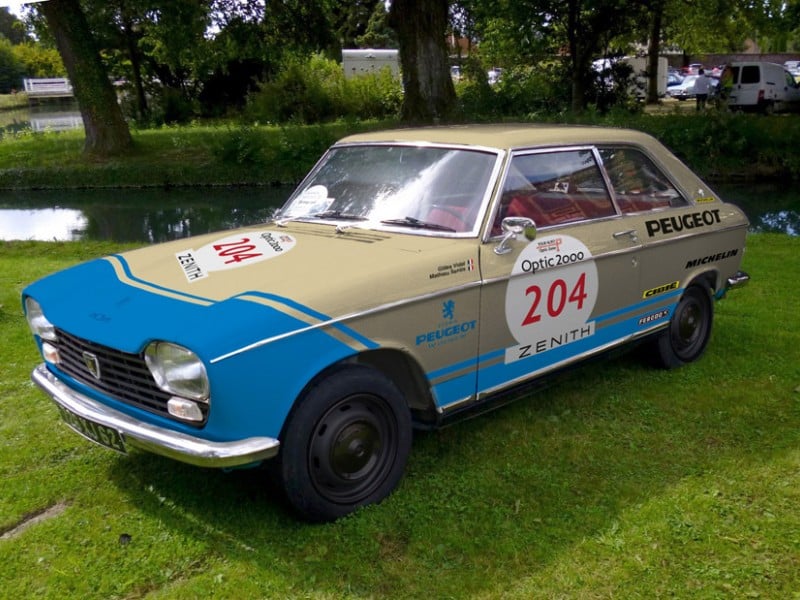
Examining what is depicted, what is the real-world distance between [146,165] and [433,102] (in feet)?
26.6

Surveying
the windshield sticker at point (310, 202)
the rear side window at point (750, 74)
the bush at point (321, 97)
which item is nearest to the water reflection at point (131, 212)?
the windshield sticker at point (310, 202)

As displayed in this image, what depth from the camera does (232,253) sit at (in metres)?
3.62

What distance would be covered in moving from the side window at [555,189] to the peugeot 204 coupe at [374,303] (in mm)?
13

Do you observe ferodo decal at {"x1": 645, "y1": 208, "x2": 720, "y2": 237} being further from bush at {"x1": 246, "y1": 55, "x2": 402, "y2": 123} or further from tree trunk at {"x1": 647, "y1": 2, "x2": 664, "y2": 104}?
tree trunk at {"x1": 647, "y1": 2, "x2": 664, "y2": 104}

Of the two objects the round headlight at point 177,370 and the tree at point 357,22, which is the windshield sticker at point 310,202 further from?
the tree at point 357,22

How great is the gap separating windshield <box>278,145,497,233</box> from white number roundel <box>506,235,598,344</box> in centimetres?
40

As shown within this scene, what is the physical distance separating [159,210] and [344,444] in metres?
14.0

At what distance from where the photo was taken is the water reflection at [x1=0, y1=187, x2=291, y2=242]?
13211 millimetres

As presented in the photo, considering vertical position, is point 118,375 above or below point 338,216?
below

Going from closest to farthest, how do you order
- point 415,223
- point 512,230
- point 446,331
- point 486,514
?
point 486,514
point 446,331
point 512,230
point 415,223

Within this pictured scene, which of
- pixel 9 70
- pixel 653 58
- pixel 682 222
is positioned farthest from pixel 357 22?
pixel 9 70

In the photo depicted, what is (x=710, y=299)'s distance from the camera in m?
5.32

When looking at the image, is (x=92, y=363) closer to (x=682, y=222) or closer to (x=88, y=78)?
(x=682, y=222)

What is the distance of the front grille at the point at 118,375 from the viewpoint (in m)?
3.03
